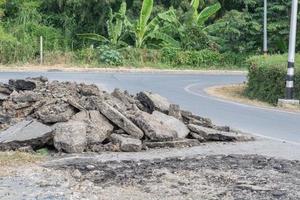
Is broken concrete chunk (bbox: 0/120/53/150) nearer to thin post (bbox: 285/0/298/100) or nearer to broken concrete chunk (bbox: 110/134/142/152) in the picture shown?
broken concrete chunk (bbox: 110/134/142/152)

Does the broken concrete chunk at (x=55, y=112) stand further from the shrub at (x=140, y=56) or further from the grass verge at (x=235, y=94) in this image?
the shrub at (x=140, y=56)

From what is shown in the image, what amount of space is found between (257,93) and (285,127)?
25.3ft

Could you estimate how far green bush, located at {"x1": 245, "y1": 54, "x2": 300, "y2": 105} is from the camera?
2039cm

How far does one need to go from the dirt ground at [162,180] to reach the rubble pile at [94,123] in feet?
3.90

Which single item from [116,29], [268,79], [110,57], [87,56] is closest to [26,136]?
[268,79]

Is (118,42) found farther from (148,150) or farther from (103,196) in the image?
(103,196)

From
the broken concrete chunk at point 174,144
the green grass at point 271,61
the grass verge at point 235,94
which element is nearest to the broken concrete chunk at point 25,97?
the broken concrete chunk at point 174,144

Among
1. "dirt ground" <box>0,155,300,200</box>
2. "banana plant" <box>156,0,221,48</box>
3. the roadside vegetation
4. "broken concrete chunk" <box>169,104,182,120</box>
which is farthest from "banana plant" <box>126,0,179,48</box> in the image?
"dirt ground" <box>0,155,300,200</box>

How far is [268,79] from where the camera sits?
69.5 ft

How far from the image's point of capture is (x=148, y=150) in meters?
10.5

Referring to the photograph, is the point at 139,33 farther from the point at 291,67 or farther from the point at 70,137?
the point at 70,137

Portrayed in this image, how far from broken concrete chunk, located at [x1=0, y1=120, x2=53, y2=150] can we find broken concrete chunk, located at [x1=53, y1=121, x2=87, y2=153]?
0.54ft

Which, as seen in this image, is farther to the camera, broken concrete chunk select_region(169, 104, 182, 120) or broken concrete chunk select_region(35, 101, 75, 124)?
broken concrete chunk select_region(169, 104, 182, 120)

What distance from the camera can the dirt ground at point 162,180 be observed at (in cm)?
723
